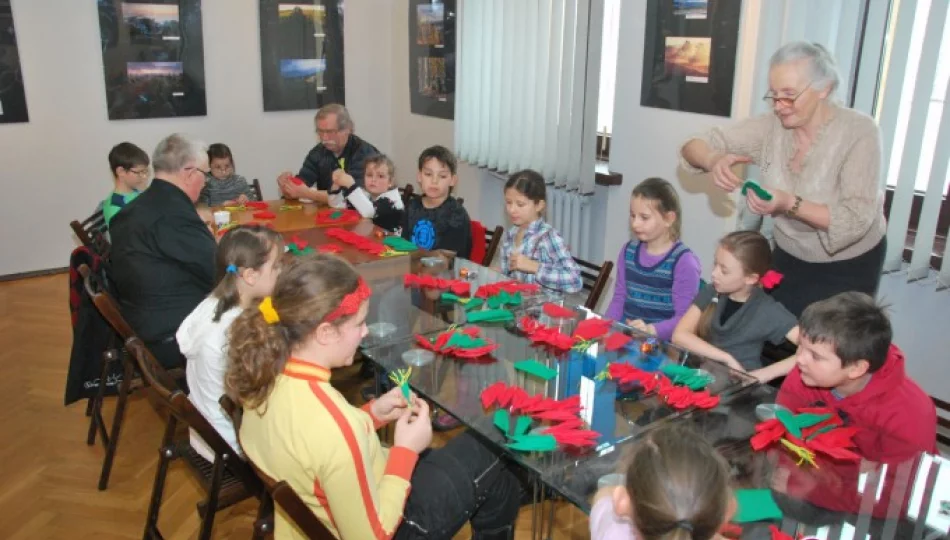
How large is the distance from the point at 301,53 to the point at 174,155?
3.31m

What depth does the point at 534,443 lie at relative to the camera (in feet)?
5.37

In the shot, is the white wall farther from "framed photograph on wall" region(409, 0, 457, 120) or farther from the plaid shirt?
the plaid shirt

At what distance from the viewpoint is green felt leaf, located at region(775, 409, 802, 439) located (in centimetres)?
172

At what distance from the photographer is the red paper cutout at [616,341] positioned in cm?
224

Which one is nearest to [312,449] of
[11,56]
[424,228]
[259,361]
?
[259,361]

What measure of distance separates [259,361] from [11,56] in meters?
4.69

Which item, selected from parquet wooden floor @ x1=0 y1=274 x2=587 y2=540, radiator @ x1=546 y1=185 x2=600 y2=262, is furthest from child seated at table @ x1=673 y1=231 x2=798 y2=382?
radiator @ x1=546 y1=185 x2=600 y2=262

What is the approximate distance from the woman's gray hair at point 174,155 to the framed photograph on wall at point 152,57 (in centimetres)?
279

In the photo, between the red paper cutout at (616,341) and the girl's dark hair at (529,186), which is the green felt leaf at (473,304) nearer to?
the red paper cutout at (616,341)

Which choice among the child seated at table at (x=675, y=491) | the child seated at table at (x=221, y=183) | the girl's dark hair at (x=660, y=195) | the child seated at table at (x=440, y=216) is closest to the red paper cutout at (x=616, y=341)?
the girl's dark hair at (x=660, y=195)

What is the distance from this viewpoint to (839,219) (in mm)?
2445

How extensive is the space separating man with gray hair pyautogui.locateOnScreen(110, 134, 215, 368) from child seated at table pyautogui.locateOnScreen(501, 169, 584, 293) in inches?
50.1

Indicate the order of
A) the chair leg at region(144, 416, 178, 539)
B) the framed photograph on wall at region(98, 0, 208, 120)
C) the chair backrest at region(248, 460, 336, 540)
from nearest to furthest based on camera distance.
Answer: the chair backrest at region(248, 460, 336, 540)
the chair leg at region(144, 416, 178, 539)
the framed photograph on wall at region(98, 0, 208, 120)

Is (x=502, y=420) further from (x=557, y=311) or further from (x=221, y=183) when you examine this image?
(x=221, y=183)
